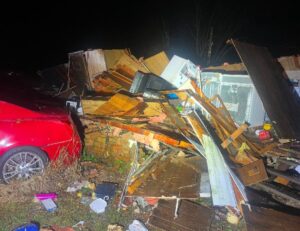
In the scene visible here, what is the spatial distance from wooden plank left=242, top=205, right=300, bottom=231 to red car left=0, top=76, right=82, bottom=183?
318cm

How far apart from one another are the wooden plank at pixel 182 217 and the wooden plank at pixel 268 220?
0.60 meters

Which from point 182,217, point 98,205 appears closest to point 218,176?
point 182,217

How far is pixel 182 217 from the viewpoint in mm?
4898

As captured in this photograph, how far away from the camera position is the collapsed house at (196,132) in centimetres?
507

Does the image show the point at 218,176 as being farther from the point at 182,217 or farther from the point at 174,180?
the point at 182,217

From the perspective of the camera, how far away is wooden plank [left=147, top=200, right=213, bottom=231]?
15.6 ft

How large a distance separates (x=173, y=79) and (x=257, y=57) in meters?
2.16

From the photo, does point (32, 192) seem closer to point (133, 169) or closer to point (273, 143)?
point (133, 169)

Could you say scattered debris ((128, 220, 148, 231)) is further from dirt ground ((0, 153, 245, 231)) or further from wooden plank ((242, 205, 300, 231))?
wooden plank ((242, 205, 300, 231))

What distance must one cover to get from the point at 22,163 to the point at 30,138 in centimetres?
44

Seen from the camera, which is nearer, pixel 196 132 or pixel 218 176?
pixel 218 176

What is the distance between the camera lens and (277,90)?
25.3 ft

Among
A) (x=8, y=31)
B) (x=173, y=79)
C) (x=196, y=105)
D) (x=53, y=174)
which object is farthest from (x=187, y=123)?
(x=8, y=31)

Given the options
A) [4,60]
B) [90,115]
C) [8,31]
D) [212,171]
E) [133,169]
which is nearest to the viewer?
[212,171]
